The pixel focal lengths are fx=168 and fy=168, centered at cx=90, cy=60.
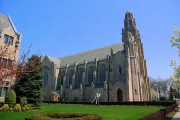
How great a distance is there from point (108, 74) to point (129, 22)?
19.3 meters

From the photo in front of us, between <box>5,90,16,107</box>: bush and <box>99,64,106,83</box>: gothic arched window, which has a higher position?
<box>99,64,106,83</box>: gothic arched window

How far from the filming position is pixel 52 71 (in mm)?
58875

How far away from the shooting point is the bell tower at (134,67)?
138 ft

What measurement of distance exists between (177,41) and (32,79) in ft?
65.9

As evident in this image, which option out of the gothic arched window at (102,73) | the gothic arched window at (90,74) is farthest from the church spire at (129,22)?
the gothic arched window at (90,74)

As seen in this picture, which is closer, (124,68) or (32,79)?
(32,79)

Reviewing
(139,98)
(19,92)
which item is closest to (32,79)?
(19,92)

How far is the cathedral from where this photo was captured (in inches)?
1703

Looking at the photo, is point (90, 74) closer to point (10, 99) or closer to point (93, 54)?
point (93, 54)

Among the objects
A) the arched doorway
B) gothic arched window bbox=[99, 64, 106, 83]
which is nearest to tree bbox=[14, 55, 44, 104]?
the arched doorway

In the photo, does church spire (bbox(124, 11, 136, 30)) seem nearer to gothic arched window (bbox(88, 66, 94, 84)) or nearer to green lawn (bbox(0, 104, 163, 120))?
gothic arched window (bbox(88, 66, 94, 84))

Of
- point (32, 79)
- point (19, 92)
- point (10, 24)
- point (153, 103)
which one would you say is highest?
point (10, 24)

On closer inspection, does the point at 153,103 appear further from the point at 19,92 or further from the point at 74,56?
the point at 74,56

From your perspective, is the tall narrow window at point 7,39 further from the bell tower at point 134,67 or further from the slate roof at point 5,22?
the bell tower at point 134,67
